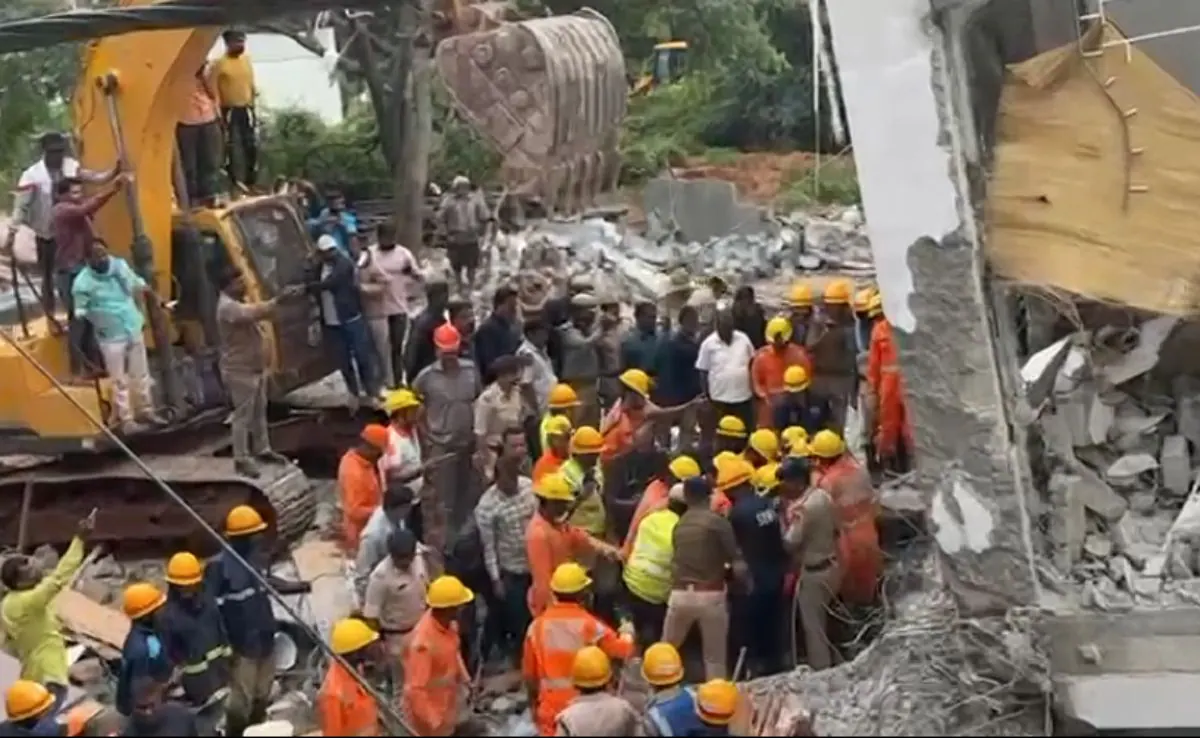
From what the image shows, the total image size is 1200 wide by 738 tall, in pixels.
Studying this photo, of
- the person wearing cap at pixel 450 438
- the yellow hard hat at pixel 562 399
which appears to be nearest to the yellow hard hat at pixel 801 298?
the yellow hard hat at pixel 562 399

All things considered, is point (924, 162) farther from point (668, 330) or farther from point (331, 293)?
point (331, 293)

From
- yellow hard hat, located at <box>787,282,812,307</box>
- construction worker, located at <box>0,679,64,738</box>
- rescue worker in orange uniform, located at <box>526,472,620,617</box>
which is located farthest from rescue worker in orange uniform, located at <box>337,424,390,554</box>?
yellow hard hat, located at <box>787,282,812,307</box>

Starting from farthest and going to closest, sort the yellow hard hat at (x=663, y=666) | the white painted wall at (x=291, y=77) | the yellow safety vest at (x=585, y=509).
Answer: the white painted wall at (x=291, y=77) → the yellow safety vest at (x=585, y=509) → the yellow hard hat at (x=663, y=666)

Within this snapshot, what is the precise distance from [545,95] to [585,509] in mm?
9117

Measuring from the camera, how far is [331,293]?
44.0 ft

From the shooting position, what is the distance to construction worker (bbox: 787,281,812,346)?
42.1ft

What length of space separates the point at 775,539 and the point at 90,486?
562 cm

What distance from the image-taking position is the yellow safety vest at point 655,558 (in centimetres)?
972

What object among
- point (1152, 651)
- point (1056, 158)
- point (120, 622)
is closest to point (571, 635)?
point (1152, 651)

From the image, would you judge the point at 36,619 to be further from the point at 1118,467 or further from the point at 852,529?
the point at 1118,467

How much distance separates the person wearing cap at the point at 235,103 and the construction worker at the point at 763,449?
557cm

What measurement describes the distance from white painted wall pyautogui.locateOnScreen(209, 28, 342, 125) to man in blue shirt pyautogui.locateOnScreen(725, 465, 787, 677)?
23.8 metres

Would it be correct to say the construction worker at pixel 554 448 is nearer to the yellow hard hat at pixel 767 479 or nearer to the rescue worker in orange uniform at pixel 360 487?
the rescue worker in orange uniform at pixel 360 487

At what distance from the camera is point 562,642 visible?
863 centimetres
